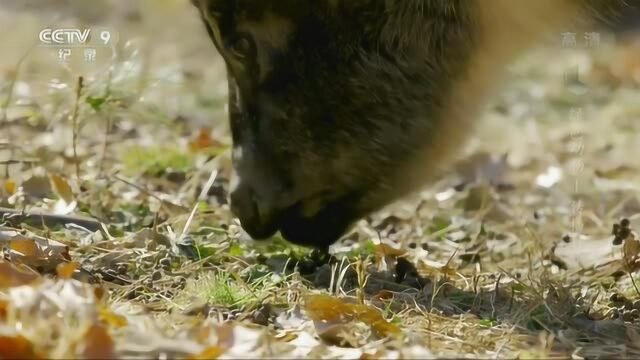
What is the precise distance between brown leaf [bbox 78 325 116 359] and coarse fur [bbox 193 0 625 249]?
1.11 meters

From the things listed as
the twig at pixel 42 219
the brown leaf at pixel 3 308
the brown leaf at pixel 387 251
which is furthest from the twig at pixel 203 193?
the brown leaf at pixel 3 308

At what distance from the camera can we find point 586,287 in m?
3.04

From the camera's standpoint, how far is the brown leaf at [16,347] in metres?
1.92

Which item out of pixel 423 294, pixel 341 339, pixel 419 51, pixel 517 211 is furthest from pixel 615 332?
pixel 517 211

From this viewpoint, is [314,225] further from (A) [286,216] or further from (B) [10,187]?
(B) [10,187]

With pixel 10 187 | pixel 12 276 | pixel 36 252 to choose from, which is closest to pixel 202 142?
pixel 10 187

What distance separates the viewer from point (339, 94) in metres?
2.93

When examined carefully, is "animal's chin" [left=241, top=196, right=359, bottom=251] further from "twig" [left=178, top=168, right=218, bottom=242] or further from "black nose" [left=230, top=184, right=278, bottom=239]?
"twig" [left=178, top=168, right=218, bottom=242]

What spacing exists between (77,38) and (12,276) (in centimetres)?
231

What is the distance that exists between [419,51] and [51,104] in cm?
192

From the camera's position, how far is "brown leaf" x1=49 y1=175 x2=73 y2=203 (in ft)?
11.5

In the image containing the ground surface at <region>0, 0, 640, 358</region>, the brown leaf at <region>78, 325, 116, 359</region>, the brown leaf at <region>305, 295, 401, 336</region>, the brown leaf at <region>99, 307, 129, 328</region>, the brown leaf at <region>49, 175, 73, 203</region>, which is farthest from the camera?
the brown leaf at <region>49, 175, 73, 203</region>

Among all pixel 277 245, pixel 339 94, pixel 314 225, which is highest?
pixel 339 94

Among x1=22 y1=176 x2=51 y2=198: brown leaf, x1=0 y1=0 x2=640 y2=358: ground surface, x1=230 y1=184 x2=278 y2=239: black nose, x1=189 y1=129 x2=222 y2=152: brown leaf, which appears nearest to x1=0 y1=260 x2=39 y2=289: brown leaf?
x1=0 y1=0 x2=640 y2=358: ground surface
